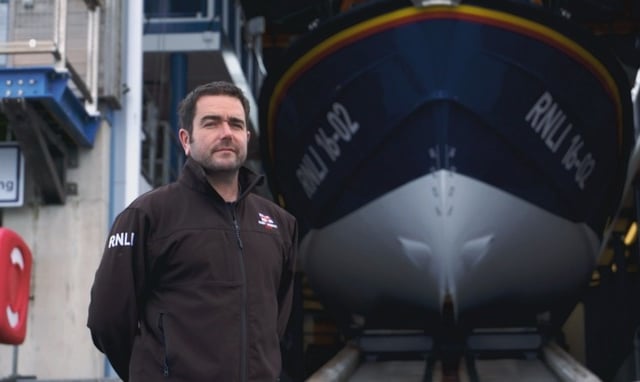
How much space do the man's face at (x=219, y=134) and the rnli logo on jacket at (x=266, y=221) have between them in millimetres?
106

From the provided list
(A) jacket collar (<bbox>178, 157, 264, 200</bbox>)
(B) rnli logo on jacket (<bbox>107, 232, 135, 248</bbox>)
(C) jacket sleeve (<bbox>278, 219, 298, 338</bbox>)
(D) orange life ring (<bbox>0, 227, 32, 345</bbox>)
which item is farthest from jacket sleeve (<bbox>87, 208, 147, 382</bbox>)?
(D) orange life ring (<bbox>0, 227, 32, 345</bbox>)

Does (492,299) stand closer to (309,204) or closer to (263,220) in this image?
(309,204)

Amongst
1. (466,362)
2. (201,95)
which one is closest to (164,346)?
(201,95)

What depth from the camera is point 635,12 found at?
1138 centimetres

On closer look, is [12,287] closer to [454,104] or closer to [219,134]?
[454,104]

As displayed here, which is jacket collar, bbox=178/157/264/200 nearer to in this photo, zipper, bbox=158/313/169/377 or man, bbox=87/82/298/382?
man, bbox=87/82/298/382

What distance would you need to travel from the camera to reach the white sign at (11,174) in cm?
A: 645

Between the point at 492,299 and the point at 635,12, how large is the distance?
4.45 meters

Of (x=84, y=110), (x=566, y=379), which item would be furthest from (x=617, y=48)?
(x=84, y=110)

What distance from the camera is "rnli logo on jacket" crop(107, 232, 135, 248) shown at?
190cm

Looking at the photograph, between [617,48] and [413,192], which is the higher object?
[617,48]

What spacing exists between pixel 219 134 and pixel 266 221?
0.18 meters

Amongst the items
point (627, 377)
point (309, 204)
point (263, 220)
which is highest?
point (263, 220)

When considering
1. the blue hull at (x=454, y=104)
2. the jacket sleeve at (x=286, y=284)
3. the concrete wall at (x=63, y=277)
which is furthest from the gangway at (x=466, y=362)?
the jacket sleeve at (x=286, y=284)
